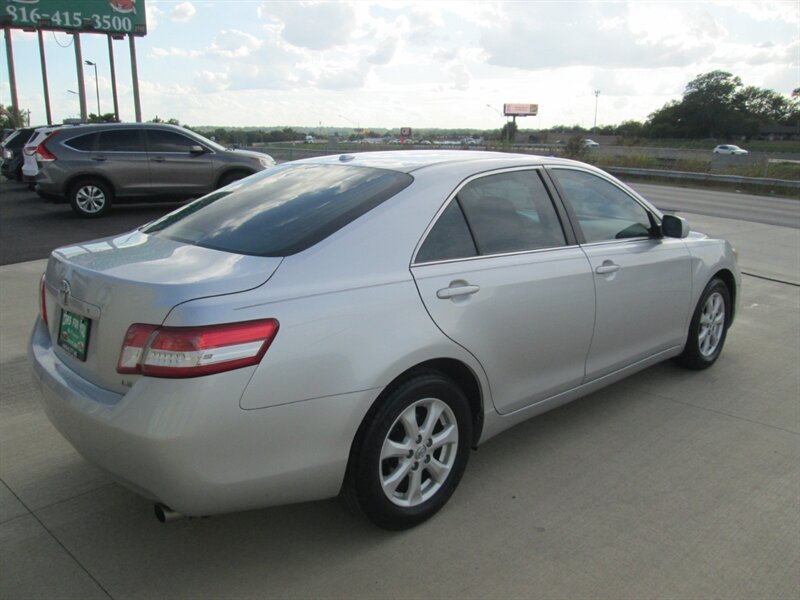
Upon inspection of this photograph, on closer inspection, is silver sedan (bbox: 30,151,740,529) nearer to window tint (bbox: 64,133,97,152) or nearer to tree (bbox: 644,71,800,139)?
window tint (bbox: 64,133,97,152)

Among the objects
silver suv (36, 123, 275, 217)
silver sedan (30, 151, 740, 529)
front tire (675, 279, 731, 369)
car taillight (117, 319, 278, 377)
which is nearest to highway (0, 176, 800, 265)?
silver suv (36, 123, 275, 217)

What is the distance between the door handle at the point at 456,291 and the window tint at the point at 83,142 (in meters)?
11.0

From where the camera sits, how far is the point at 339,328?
2637 millimetres

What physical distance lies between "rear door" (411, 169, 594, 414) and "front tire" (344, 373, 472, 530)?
0.26 meters

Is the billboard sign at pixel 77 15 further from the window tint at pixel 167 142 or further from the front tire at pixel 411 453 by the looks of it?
the front tire at pixel 411 453

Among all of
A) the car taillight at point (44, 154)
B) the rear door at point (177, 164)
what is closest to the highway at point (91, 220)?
the rear door at point (177, 164)

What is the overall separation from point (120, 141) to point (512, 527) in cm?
1147

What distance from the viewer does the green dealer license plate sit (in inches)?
107

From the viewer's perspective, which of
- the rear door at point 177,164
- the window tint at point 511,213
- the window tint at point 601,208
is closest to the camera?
the window tint at point 511,213

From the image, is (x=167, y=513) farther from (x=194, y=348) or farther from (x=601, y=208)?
(x=601, y=208)

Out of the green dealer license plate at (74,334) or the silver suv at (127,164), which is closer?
the green dealer license plate at (74,334)

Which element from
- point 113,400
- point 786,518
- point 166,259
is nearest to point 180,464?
point 113,400

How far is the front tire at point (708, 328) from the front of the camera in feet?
15.7

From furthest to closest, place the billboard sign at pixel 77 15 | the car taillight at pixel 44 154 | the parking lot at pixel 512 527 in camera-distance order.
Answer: the billboard sign at pixel 77 15 → the car taillight at pixel 44 154 → the parking lot at pixel 512 527
